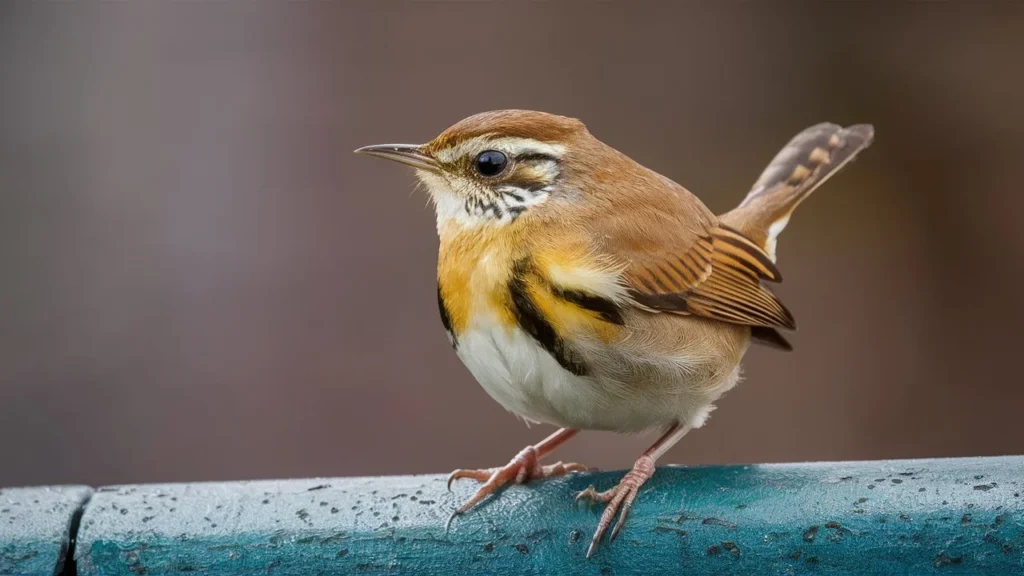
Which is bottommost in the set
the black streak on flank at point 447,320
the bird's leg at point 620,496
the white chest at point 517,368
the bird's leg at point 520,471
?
the bird's leg at point 520,471

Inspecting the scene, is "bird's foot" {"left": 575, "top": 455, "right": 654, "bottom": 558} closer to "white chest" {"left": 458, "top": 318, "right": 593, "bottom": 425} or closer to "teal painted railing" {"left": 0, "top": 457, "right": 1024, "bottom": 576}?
"teal painted railing" {"left": 0, "top": 457, "right": 1024, "bottom": 576}

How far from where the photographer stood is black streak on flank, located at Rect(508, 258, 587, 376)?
11.9ft

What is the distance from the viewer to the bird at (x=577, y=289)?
12.1ft

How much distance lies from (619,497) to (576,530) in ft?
0.58

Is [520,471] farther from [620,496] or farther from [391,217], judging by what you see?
[391,217]

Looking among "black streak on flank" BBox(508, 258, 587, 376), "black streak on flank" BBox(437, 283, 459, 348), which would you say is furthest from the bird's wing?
"black streak on flank" BBox(437, 283, 459, 348)

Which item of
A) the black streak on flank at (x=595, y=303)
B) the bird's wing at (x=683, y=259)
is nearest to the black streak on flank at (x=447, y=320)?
the black streak on flank at (x=595, y=303)

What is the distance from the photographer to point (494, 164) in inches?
156

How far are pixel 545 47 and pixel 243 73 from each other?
211 centimetres

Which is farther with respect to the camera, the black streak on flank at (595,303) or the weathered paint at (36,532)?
the black streak on flank at (595,303)

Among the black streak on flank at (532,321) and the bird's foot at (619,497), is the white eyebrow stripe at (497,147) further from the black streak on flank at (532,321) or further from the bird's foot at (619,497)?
the bird's foot at (619,497)

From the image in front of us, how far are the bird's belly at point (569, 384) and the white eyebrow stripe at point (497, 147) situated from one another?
1.98 ft

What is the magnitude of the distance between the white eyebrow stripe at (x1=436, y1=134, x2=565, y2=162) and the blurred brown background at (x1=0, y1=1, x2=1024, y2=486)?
4.24 metres

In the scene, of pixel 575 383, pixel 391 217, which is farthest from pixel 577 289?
pixel 391 217
